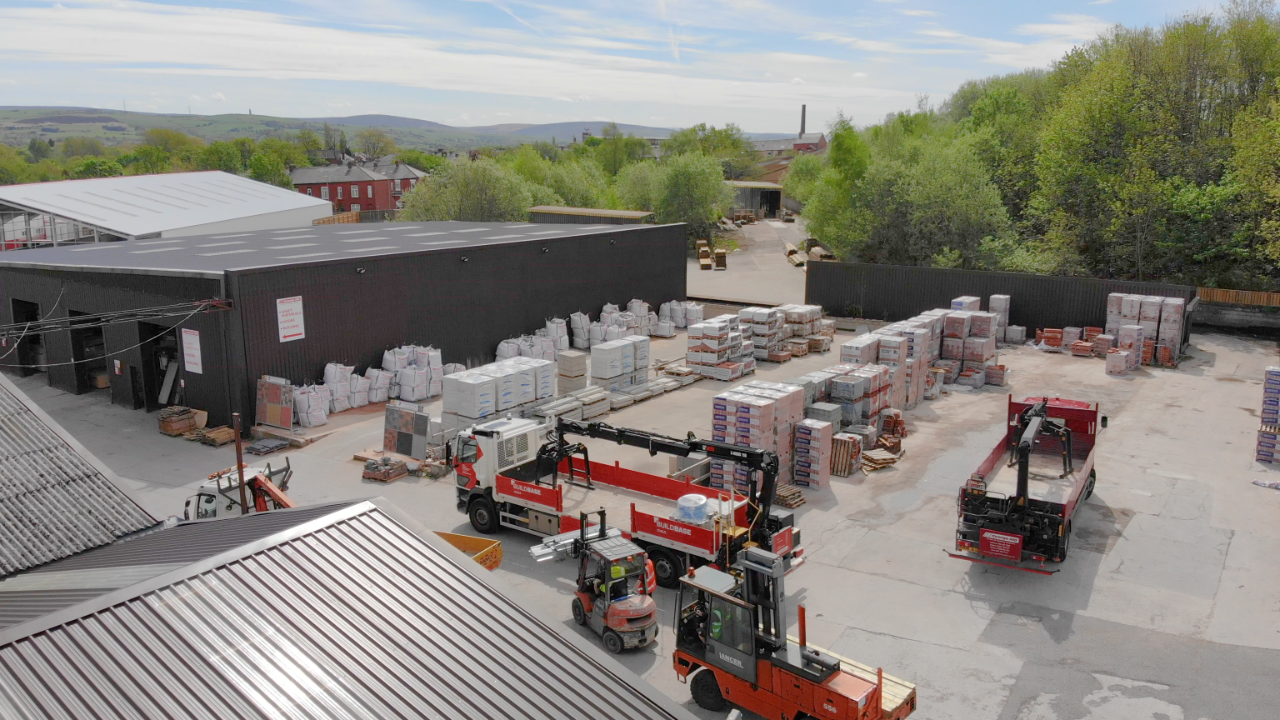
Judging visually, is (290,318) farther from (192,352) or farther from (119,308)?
(119,308)

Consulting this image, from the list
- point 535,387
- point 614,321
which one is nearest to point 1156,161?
point 614,321

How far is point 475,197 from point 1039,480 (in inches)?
1846

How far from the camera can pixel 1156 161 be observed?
41.4m

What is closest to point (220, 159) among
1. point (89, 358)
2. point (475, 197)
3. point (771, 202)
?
point (771, 202)

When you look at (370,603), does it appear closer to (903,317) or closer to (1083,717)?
(1083,717)

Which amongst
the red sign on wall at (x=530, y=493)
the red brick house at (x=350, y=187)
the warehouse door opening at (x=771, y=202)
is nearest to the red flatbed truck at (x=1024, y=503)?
the red sign on wall at (x=530, y=493)

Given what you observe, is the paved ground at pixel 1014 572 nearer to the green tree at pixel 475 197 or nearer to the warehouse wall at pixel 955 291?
the warehouse wall at pixel 955 291

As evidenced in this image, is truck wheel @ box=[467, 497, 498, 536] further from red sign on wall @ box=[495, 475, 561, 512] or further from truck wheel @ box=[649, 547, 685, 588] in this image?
truck wheel @ box=[649, 547, 685, 588]

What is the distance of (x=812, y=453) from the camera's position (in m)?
19.2

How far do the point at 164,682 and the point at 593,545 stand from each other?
7658mm

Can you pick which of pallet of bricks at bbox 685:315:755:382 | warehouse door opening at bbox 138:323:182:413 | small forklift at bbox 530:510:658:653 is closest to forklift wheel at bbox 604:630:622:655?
small forklift at bbox 530:510:658:653

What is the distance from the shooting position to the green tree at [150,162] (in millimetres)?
125062

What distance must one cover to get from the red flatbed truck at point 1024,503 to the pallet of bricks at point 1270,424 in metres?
5.86

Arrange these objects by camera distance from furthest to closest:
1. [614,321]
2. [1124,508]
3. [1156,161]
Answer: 1. [1156,161]
2. [614,321]
3. [1124,508]
